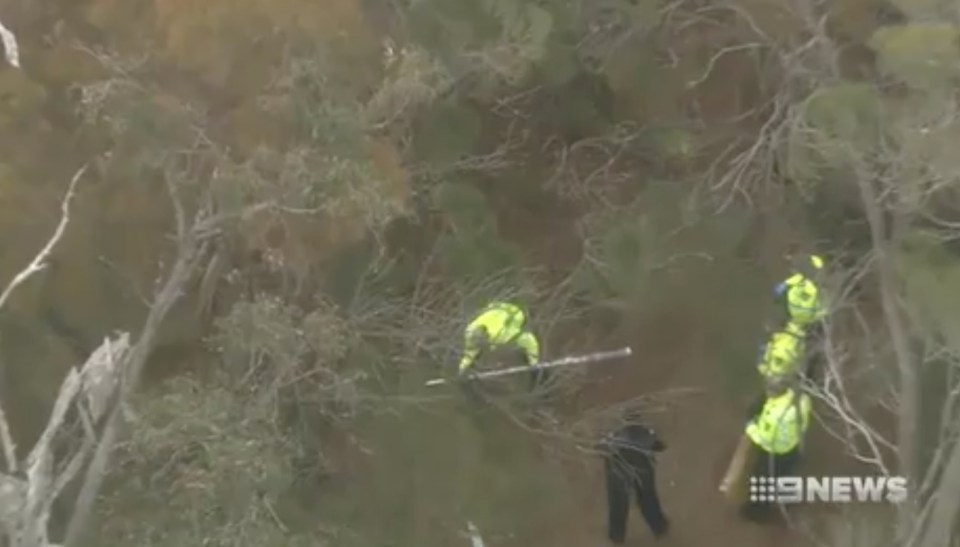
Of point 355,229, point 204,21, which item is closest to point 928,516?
point 355,229

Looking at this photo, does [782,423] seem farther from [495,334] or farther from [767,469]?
[495,334]

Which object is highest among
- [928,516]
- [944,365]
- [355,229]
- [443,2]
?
[443,2]

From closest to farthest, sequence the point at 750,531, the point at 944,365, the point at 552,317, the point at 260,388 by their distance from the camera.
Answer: the point at 260,388 → the point at 944,365 → the point at 552,317 → the point at 750,531

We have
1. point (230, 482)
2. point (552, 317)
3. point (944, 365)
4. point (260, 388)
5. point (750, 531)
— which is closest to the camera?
point (230, 482)

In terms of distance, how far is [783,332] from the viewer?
9734mm

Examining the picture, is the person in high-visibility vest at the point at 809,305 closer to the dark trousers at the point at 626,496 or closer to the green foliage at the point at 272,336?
the dark trousers at the point at 626,496

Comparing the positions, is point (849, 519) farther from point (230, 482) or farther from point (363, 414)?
point (230, 482)

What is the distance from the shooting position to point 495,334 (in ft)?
31.4

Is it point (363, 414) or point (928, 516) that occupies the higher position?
point (363, 414)

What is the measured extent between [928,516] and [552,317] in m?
2.71

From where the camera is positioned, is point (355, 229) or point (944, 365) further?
point (944, 365)

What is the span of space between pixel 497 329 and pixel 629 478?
1.77 m

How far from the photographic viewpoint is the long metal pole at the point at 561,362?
9633mm

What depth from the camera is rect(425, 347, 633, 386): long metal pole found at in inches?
379
